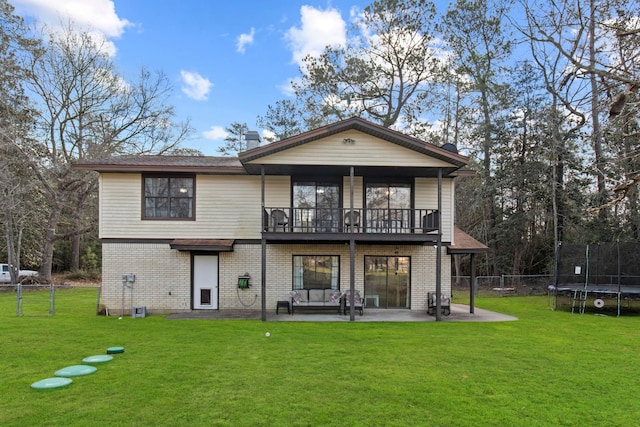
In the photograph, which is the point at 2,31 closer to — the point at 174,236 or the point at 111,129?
the point at 111,129

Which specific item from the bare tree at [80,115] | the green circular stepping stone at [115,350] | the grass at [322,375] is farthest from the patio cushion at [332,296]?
the bare tree at [80,115]

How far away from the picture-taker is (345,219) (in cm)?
1379

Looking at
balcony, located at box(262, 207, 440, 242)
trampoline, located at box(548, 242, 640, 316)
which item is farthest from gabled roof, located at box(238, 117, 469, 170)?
trampoline, located at box(548, 242, 640, 316)

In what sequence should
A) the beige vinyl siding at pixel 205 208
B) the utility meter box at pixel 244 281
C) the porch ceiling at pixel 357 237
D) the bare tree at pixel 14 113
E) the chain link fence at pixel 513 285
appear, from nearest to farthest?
the porch ceiling at pixel 357 237, the beige vinyl siding at pixel 205 208, the utility meter box at pixel 244 281, the chain link fence at pixel 513 285, the bare tree at pixel 14 113

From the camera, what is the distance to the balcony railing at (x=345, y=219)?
13.6 meters

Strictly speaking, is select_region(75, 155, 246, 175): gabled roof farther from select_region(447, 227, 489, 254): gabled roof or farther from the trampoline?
the trampoline

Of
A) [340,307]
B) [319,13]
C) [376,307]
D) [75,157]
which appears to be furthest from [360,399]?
[75,157]

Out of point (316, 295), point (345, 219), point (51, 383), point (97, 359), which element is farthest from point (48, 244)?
point (51, 383)

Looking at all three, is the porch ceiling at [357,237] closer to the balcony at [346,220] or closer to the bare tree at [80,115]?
the balcony at [346,220]

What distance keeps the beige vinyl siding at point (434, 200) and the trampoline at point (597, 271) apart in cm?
556

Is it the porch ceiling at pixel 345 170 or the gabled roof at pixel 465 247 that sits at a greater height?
the porch ceiling at pixel 345 170

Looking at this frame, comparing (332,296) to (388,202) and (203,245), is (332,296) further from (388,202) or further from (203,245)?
(203,245)

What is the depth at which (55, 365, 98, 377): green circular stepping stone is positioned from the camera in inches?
259

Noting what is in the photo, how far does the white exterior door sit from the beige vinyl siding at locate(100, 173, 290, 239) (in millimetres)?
807
